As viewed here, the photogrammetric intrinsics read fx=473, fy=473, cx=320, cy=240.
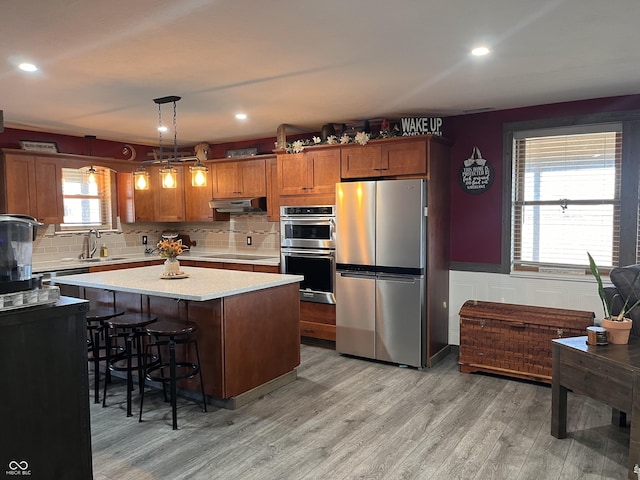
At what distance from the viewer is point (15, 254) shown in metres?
1.48

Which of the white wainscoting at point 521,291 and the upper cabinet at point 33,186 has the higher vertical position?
the upper cabinet at point 33,186

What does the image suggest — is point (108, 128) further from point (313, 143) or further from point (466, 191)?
point (466, 191)

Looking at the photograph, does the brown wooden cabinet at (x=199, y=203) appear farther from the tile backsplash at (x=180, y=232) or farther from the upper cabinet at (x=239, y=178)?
the tile backsplash at (x=180, y=232)

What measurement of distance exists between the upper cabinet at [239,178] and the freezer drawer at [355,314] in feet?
5.82

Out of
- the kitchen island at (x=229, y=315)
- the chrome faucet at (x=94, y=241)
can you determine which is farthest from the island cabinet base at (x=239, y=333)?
the chrome faucet at (x=94, y=241)

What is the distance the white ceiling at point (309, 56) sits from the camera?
89.9 inches

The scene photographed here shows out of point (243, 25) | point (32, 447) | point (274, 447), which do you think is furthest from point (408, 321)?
point (32, 447)

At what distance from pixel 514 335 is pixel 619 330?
4.05ft

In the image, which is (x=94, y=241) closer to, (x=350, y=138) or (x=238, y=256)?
(x=238, y=256)

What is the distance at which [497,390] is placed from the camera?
3951 millimetres

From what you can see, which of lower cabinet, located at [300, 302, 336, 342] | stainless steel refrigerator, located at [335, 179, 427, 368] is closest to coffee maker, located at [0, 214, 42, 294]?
stainless steel refrigerator, located at [335, 179, 427, 368]

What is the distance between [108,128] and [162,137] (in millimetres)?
758

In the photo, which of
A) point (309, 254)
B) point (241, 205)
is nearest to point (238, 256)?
point (241, 205)

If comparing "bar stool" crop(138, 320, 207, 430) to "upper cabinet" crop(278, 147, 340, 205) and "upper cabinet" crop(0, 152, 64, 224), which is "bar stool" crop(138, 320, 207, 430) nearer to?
"upper cabinet" crop(278, 147, 340, 205)
